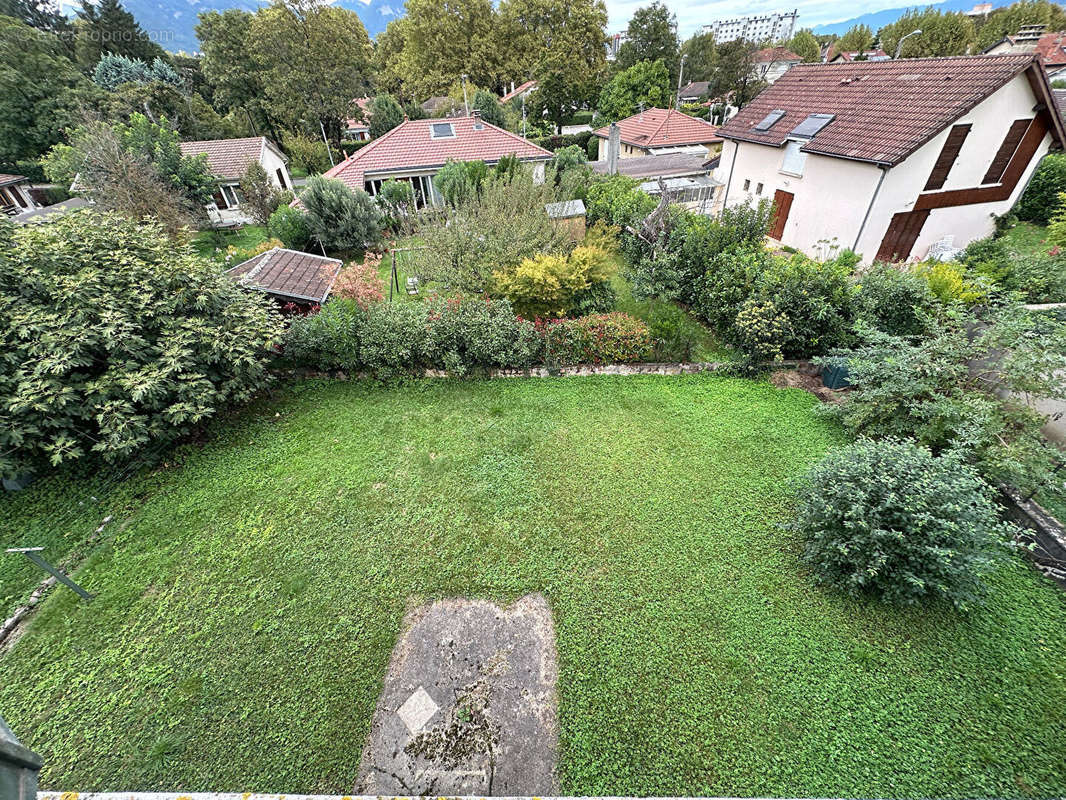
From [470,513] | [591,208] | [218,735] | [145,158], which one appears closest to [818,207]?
[591,208]

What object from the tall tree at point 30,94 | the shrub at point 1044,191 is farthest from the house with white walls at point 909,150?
the tall tree at point 30,94

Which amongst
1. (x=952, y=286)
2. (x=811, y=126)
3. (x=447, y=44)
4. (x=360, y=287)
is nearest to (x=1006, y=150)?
(x=811, y=126)

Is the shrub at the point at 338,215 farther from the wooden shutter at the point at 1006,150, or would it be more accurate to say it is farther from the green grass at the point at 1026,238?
the green grass at the point at 1026,238

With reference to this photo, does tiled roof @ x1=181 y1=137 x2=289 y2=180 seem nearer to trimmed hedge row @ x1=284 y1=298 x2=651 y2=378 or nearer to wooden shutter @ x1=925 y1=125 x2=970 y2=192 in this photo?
trimmed hedge row @ x1=284 y1=298 x2=651 y2=378

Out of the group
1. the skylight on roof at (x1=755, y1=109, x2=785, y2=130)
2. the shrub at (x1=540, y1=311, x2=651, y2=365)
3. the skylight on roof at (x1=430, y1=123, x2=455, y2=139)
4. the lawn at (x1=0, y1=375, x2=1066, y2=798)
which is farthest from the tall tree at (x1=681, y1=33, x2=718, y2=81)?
the lawn at (x1=0, y1=375, x2=1066, y2=798)

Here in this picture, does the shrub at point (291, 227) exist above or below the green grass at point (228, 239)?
above

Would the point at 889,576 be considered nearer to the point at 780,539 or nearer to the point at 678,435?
the point at 780,539
